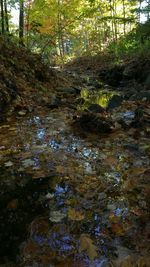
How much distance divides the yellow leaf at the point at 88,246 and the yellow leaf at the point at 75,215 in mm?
206

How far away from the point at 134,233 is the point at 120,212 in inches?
10.5

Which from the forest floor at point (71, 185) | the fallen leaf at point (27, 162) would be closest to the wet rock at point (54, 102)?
the forest floor at point (71, 185)

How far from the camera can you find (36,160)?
11.0ft

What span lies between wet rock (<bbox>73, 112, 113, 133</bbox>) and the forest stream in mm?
100

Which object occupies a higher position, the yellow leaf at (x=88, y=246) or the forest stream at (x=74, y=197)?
the forest stream at (x=74, y=197)

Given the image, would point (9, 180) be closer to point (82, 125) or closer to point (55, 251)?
point (55, 251)

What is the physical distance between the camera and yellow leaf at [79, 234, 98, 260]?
1.89m

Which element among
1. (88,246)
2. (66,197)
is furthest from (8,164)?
(88,246)

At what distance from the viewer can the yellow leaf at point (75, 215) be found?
227 cm

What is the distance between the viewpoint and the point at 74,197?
2566 mm

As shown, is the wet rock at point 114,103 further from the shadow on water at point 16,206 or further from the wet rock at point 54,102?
the shadow on water at point 16,206

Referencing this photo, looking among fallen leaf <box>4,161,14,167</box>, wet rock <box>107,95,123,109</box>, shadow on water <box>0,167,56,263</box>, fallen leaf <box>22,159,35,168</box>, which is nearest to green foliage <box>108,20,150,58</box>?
wet rock <box>107,95,123,109</box>

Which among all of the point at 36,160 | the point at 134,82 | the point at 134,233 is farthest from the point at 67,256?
the point at 134,82

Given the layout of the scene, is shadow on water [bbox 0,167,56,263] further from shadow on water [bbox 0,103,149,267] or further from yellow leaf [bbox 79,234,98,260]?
yellow leaf [bbox 79,234,98,260]
